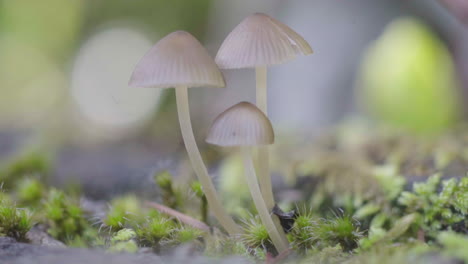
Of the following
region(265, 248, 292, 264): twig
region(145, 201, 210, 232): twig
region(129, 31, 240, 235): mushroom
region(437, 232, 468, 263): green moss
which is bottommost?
region(265, 248, 292, 264): twig

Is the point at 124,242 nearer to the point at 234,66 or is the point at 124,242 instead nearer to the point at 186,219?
the point at 186,219

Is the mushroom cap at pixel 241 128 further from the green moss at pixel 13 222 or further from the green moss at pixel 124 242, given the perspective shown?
the green moss at pixel 13 222

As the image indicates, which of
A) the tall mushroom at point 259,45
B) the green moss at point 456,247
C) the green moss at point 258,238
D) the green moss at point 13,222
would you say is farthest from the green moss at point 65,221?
the green moss at point 456,247

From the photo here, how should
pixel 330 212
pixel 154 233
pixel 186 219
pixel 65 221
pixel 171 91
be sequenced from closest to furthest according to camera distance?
pixel 154 233
pixel 186 219
pixel 65 221
pixel 330 212
pixel 171 91

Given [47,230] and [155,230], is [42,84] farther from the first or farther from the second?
[155,230]

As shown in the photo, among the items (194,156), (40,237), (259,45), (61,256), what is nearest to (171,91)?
(40,237)

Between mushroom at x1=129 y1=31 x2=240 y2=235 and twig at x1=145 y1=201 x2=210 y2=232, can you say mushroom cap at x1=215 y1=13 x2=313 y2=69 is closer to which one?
mushroom at x1=129 y1=31 x2=240 y2=235

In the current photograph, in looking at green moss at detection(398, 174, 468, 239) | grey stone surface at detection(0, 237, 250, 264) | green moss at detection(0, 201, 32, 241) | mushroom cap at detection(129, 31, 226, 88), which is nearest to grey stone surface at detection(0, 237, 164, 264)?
grey stone surface at detection(0, 237, 250, 264)
